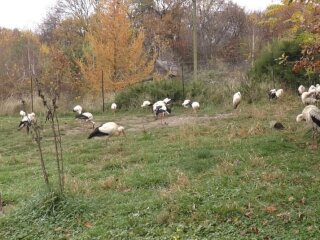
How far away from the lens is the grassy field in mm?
4723

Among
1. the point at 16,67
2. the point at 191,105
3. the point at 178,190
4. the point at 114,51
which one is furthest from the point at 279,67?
the point at 16,67

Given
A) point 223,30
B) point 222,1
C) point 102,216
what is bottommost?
point 102,216

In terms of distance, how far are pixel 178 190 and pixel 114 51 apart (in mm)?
19107

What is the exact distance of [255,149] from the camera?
25.4 ft

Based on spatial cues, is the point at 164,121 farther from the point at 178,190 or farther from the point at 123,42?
the point at 123,42

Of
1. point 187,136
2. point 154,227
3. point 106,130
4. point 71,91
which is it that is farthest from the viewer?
point 71,91

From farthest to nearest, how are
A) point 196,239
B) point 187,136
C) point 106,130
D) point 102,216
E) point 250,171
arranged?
point 106,130 < point 187,136 < point 250,171 < point 102,216 < point 196,239

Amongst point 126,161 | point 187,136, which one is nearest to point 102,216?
point 126,161

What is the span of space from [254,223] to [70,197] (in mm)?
2317

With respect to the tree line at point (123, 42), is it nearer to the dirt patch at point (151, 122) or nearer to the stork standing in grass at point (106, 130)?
the dirt patch at point (151, 122)

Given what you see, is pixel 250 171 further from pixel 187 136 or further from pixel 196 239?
pixel 187 136

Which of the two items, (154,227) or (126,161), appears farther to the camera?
(126,161)

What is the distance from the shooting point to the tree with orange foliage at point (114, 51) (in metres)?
24.0

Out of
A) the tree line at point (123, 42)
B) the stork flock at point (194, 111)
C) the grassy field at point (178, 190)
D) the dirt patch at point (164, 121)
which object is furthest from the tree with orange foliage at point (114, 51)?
the grassy field at point (178, 190)
